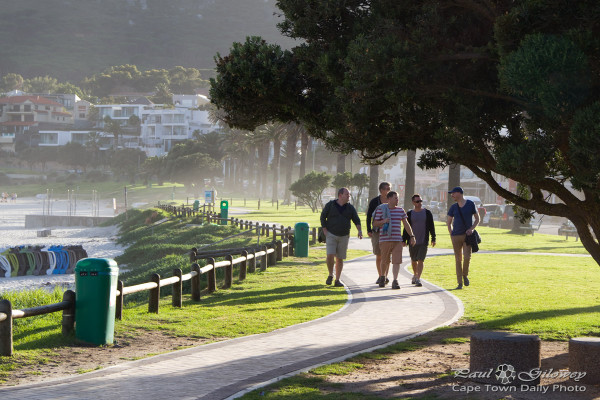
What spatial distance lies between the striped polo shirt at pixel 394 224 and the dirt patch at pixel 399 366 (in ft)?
13.3

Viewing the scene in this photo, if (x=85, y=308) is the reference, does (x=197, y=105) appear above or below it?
above

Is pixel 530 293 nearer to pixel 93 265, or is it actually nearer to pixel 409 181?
pixel 93 265

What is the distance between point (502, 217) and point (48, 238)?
33.4 metres

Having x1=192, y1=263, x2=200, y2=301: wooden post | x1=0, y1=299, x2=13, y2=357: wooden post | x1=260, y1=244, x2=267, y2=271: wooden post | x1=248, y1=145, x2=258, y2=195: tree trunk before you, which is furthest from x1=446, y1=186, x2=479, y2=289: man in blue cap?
x1=248, y1=145, x2=258, y2=195: tree trunk

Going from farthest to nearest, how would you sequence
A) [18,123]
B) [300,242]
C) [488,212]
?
[18,123]
[488,212]
[300,242]

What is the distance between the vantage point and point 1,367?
7.83 meters

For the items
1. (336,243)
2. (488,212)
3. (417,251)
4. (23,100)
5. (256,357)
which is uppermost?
(23,100)

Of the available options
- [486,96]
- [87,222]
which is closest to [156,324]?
[486,96]

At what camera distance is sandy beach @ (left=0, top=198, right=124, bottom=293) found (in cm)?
3284

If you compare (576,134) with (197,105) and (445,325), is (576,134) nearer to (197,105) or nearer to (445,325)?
(445,325)

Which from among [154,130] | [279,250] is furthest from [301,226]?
[154,130]

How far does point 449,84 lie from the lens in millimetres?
9867

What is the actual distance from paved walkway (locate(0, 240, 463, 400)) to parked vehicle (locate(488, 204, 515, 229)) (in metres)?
33.6

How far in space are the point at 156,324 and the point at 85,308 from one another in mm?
1815
